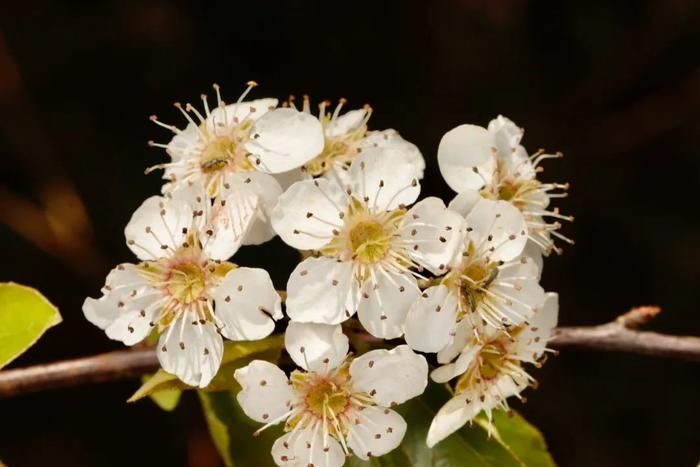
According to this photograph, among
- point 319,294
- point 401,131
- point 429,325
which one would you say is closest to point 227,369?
point 319,294

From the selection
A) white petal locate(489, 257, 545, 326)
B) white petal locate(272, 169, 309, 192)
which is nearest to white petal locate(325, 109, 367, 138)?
white petal locate(272, 169, 309, 192)

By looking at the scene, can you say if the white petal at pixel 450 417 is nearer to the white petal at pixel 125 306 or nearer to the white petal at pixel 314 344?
the white petal at pixel 314 344

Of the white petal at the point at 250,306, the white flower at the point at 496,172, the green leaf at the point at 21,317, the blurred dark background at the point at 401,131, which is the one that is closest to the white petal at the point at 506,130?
the white flower at the point at 496,172

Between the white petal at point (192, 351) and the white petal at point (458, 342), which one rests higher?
the white petal at point (192, 351)

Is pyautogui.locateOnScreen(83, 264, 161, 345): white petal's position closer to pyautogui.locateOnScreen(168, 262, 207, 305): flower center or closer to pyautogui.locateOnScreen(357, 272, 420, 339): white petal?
pyautogui.locateOnScreen(168, 262, 207, 305): flower center

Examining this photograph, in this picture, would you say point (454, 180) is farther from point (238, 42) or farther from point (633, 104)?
point (633, 104)

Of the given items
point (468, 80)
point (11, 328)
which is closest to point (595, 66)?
point (468, 80)

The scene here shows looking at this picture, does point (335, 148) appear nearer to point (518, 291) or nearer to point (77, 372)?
point (518, 291)
